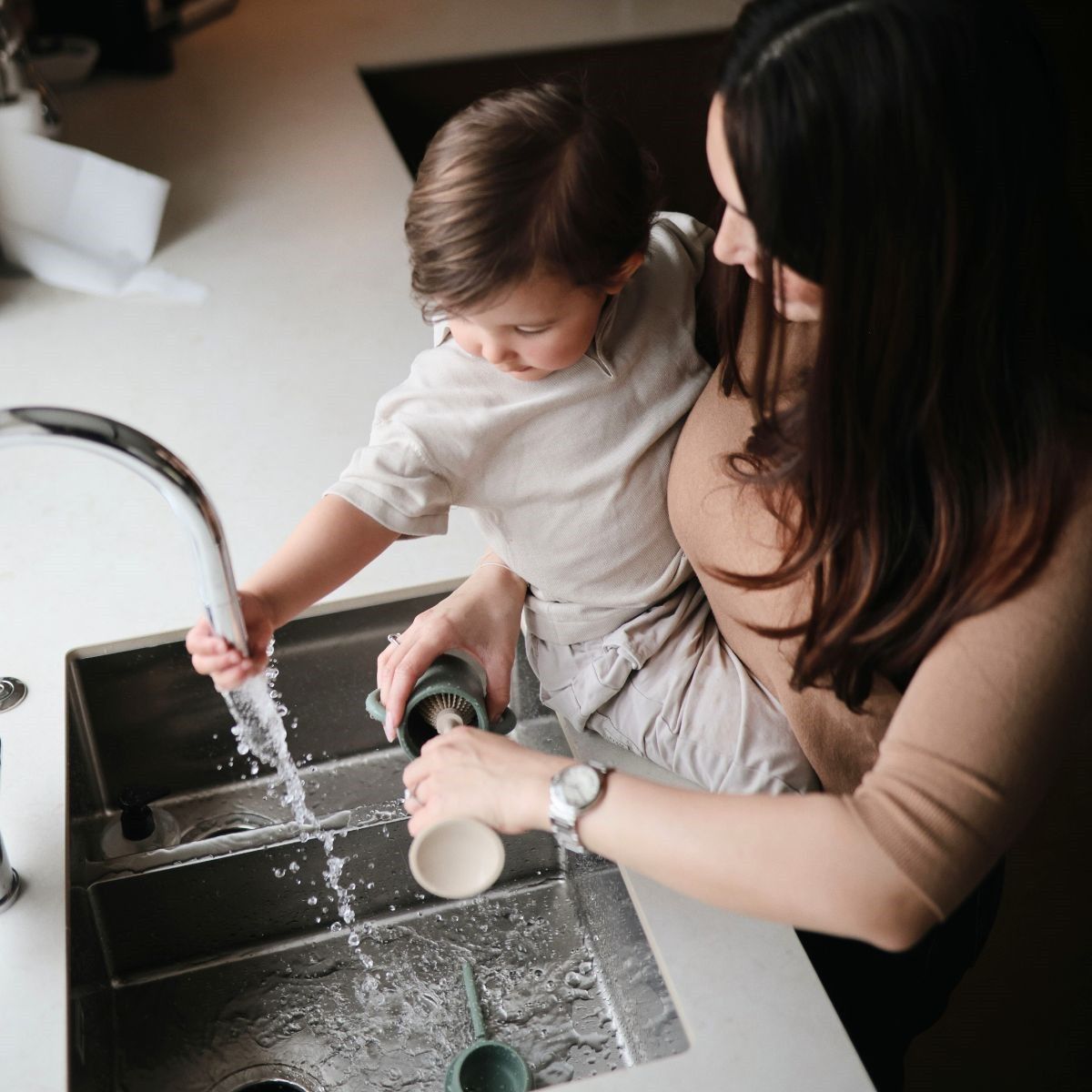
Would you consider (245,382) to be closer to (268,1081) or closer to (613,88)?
(268,1081)

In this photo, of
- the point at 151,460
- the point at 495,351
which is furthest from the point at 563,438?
the point at 151,460

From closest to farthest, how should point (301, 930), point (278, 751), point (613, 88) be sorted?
point (301, 930)
point (278, 751)
point (613, 88)

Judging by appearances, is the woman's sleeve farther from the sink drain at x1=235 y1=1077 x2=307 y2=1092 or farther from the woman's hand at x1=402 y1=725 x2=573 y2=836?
the sink drain at x1=235 y1=1077 x2=307 y2=1092

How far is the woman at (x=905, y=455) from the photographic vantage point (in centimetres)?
75

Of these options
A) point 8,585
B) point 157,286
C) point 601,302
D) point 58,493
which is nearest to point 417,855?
point 601,302

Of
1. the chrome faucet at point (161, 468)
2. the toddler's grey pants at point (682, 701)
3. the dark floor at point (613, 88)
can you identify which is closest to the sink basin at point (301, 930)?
the toddler's grey pants at point (682, 701)

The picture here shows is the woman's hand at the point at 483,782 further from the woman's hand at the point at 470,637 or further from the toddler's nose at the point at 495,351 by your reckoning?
the toddler's nose at the point at 495,351

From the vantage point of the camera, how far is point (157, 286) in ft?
5.96

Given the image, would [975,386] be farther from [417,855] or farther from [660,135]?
[660,135]

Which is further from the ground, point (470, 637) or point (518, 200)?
point (518, 200)

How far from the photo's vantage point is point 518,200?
0.96 metres

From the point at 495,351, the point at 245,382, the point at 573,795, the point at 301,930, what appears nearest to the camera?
the point at 573,795

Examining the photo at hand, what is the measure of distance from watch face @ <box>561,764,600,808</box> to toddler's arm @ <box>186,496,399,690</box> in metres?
0.29

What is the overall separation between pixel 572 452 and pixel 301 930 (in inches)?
22.3
